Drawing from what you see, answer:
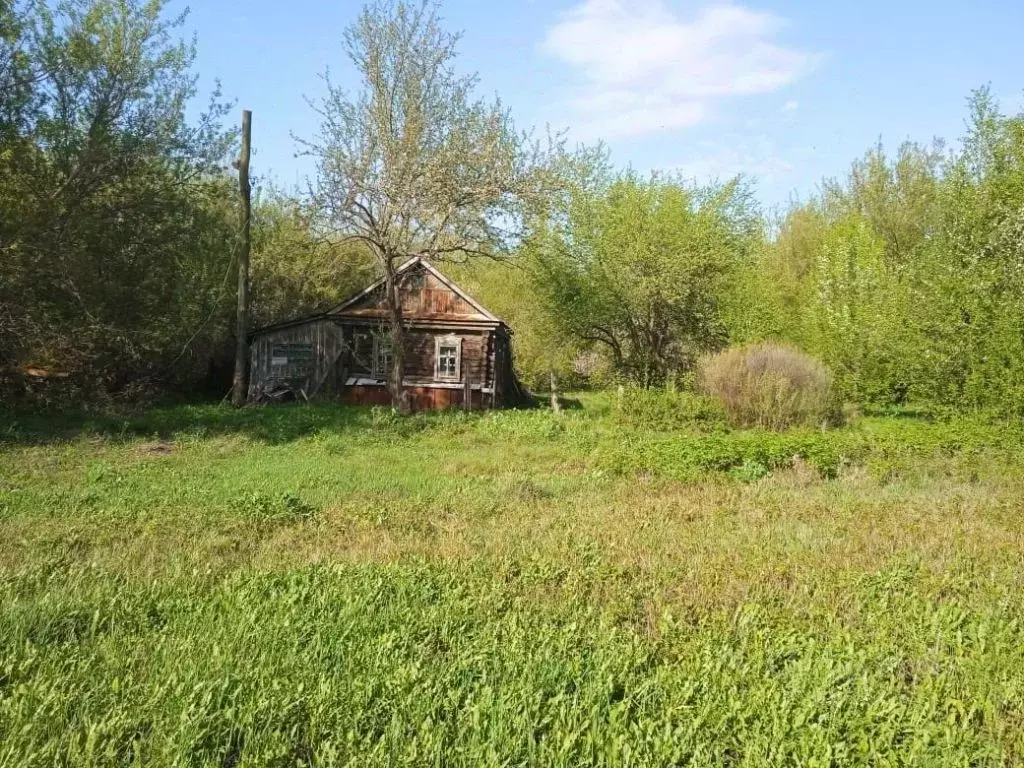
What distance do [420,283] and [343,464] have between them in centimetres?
1462

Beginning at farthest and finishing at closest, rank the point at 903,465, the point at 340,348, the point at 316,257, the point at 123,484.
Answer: the point at 316,257, the point at 340,348, the point at 903,465, the point at 123,484

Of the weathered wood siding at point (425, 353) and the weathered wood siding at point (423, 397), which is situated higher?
the weathered wood siding at point (425, 353)

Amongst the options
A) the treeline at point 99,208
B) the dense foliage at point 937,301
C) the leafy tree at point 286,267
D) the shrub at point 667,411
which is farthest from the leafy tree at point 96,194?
the dense foliage at point 937,301

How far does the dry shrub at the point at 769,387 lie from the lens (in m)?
18.2

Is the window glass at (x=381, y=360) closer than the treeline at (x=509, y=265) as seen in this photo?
No

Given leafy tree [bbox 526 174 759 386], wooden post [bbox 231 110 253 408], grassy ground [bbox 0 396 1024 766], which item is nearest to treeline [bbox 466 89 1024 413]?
leafy tree [bbox 526 174 759 386]

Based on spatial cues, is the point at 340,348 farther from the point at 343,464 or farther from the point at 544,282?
the point at 343,464

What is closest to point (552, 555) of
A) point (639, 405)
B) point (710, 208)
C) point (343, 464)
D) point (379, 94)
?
point (343, 464)

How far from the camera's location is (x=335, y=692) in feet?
12.1

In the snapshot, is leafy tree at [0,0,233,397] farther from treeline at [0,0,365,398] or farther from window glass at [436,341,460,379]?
window glass at [436,341,460,379]

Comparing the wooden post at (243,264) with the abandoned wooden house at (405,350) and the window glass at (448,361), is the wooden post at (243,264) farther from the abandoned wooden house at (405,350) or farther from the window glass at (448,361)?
the window glass at (448,361)

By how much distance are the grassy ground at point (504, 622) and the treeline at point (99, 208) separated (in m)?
7.07

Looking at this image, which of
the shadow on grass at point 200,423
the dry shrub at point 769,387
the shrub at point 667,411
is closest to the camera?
the shadow on grass at point 200,423

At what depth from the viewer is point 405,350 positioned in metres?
26.2
